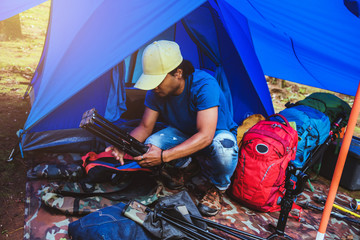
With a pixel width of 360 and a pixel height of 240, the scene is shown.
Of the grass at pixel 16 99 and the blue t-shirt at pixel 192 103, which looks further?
the blue t-shirt at pixel 192 103

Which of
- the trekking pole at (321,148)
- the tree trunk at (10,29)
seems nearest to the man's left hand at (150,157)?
the trekking pole at (321,148)

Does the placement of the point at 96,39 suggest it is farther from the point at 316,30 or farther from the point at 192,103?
the point at 316,30

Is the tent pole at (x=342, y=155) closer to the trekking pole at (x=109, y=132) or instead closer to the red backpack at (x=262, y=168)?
the red backpack at (x=262, y=168)

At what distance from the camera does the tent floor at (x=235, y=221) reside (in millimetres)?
1581

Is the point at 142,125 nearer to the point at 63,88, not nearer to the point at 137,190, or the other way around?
the point at 137,190

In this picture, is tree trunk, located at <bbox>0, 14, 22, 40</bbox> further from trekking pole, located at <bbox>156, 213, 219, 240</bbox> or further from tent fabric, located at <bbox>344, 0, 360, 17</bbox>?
tent fabric, located at <bbox>344, 0, 360, 17</bbox>

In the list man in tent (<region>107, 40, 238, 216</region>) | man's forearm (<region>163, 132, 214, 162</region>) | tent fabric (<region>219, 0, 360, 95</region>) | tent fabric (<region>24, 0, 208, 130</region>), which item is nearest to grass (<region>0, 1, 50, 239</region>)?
tent fabric (<region>24, 0, 208, 130</region>)

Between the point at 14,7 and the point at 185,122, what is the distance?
1.63 metres

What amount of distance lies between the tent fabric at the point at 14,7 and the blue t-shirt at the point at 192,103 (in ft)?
3.82

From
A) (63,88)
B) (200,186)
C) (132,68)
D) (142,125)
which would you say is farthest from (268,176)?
(132,68)

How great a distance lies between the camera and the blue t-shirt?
6.25ft

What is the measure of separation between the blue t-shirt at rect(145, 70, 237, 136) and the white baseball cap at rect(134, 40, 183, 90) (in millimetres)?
270

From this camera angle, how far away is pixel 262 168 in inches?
77.5

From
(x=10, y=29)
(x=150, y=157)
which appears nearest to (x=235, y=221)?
(x=150, y=157)
